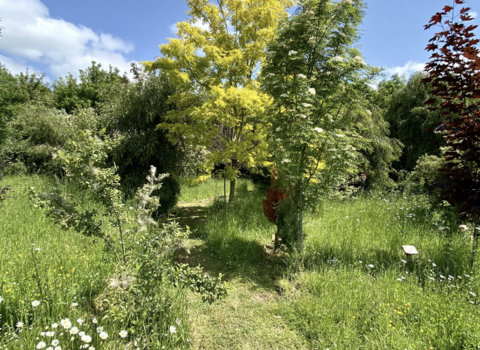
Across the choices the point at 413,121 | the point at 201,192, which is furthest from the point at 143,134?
the point at 413,121

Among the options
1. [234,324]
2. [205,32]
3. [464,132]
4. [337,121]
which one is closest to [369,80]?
[337,121]

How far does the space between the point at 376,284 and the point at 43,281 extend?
337cm

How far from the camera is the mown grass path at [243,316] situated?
88.2 inches

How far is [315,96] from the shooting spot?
10.8ft

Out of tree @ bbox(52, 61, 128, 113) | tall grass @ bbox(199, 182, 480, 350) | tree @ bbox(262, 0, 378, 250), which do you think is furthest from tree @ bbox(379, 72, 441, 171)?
tree @ bbox(52, 61, 128, 113)

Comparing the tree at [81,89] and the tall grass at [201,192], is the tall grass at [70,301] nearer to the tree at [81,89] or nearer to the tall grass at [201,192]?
the tall grass at [201,192]

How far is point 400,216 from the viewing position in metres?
4.89

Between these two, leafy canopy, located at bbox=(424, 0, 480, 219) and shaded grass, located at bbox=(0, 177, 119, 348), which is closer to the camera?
shaded grass, located at bbox=(0, 177, 119, 348)

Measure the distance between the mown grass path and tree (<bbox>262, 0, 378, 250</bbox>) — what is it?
780mm

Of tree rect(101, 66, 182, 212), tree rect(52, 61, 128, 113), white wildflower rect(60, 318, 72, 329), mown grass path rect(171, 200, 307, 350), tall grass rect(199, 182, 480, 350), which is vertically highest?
tree rect(52, 61, 128, 113)

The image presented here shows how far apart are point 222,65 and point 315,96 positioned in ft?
8.52

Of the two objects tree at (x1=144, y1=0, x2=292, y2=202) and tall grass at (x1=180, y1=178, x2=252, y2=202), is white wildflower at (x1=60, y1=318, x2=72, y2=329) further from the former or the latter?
tall grass at (x1=180, y1=178, x2=252, y2=202)

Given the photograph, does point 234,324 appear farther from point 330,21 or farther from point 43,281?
point 330,21

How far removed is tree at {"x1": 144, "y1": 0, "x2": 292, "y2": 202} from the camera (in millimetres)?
5051
